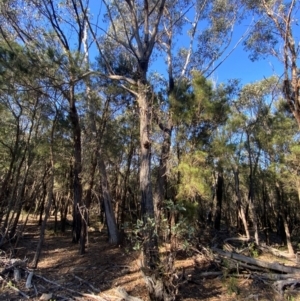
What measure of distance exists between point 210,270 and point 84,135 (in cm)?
605

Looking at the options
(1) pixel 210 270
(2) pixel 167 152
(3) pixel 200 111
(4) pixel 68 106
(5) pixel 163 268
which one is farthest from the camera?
(4) pixel 68 106

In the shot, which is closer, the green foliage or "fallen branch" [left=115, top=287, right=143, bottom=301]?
"fallen branch" [left=115, top=287, right=143, bottom=301]

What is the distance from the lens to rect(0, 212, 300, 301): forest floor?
19.8 ft

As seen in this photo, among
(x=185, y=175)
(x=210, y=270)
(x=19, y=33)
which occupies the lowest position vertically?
(x=210, y=270)

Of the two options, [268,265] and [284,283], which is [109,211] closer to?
[268,265]

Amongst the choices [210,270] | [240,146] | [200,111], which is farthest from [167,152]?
[240,146]

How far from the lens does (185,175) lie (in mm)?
8344

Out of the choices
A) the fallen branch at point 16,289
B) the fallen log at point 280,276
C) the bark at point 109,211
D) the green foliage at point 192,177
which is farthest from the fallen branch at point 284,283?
the bark at point 109,211

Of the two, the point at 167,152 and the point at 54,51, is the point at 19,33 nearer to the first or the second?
the point at 54,51

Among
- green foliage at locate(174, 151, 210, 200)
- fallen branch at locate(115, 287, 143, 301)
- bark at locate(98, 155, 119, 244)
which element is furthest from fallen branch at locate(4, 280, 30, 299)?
bark at locate(98, 155, 119, 244)

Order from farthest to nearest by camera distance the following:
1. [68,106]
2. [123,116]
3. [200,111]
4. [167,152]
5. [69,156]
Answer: [123,116]
[69,156]
[68,106]
[200,111]
[167,152]

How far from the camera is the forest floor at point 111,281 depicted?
6.02 meters

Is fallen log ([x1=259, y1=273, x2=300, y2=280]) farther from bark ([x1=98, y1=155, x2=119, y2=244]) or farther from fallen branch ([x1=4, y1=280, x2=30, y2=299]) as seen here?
bark ([x1=98, y1=155, x2=119, y2=244])

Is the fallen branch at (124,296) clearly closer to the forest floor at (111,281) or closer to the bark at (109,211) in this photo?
the forest floor at (111,281)
